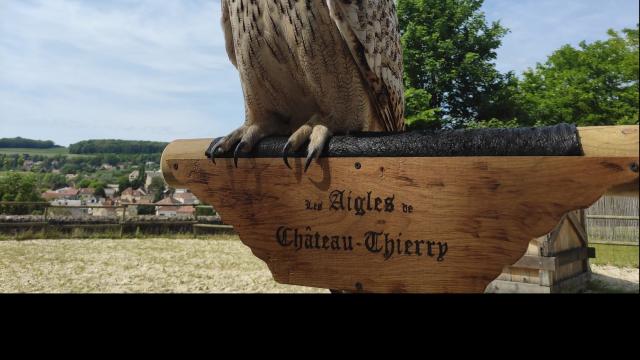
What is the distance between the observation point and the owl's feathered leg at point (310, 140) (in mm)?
1009

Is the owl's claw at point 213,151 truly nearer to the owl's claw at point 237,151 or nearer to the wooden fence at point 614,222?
the owl's claw at point 237,151

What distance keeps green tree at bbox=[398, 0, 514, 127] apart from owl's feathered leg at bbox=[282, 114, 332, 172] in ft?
18.0

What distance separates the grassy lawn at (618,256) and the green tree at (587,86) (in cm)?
306

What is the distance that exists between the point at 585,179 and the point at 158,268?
4.56m

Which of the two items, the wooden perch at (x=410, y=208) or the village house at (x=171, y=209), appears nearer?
the wooden perch at (x=410, y=208)

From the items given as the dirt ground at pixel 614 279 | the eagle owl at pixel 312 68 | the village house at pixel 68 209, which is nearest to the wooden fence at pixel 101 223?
the village house at pixel 68 209

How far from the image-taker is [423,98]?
6492 mm

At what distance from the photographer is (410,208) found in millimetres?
Answer: 855

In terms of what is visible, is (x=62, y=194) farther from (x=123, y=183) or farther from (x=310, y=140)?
(x=310, y=140)

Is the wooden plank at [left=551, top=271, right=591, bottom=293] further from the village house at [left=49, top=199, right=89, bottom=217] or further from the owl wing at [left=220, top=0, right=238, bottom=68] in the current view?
the village house at [left=49, top=199, right=89, bottom=217]

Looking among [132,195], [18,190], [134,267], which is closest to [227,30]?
[18,190]
